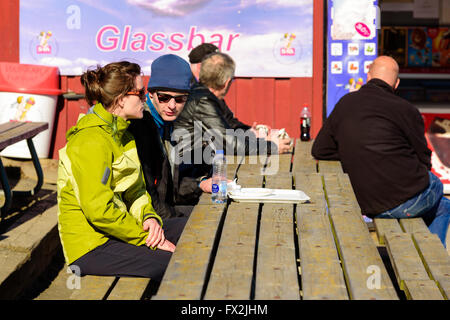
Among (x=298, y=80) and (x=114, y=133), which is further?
(x=298, y=80)

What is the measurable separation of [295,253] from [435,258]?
4.22 ft

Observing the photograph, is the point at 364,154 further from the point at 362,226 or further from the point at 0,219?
the point at 0,219

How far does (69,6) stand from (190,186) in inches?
146

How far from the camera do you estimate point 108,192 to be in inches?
111

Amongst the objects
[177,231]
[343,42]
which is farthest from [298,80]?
[177,231]

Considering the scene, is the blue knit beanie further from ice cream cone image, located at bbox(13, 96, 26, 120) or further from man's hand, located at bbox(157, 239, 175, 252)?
ice cream cone image, located at bbox(13, 96, 26, 120)

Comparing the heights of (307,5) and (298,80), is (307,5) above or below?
above

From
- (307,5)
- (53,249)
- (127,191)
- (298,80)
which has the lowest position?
(53,249)

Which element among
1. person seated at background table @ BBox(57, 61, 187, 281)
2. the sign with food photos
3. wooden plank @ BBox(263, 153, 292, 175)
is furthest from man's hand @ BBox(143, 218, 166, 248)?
the sign with food photos

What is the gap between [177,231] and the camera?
3508mm

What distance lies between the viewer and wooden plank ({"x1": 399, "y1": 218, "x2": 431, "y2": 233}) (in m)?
4.05

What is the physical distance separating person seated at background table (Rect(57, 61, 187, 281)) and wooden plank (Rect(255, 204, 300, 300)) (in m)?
0.54

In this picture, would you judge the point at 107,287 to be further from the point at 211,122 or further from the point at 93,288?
the point at 211,122
